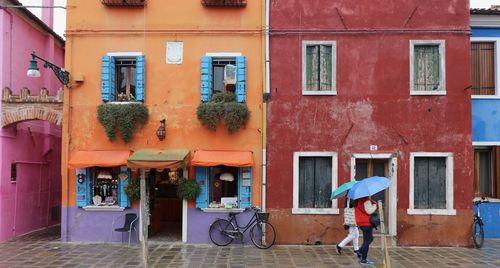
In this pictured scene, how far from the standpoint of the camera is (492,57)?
13.8 meters

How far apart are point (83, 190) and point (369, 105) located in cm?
787

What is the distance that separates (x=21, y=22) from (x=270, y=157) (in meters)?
8.20

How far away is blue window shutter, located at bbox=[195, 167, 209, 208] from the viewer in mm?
12312

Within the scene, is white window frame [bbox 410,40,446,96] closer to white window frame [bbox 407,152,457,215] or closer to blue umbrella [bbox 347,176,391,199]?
white window frame [bbox 407,152,457,215]

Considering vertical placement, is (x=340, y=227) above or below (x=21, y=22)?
below

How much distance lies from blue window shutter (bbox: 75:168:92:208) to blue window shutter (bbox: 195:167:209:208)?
2.92m

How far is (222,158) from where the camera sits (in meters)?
12.0

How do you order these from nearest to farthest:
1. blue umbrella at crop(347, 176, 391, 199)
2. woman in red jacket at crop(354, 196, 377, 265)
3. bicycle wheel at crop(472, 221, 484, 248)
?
blue umbrella at crop(347, 176, 391, 199)
woman in red jacket at crop(354, 196, 377, 265)
bicycle wheel at crop(472, 221, 484, 248)

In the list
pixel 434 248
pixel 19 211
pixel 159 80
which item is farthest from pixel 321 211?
pixel 19 211

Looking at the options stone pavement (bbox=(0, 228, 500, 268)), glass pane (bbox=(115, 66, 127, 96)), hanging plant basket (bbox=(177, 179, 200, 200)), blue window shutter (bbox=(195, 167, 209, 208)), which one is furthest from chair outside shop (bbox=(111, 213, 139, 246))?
glass pane (bbox=(115, 66, 127, 96))

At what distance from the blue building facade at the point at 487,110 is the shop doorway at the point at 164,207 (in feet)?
28.2

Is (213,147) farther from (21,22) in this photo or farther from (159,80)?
(21,22)

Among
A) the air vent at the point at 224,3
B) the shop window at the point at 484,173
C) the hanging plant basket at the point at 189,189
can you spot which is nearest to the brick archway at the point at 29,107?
the hanging plant basket at the point at 189,189

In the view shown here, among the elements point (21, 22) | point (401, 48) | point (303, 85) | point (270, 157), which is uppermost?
point (21, 22)
